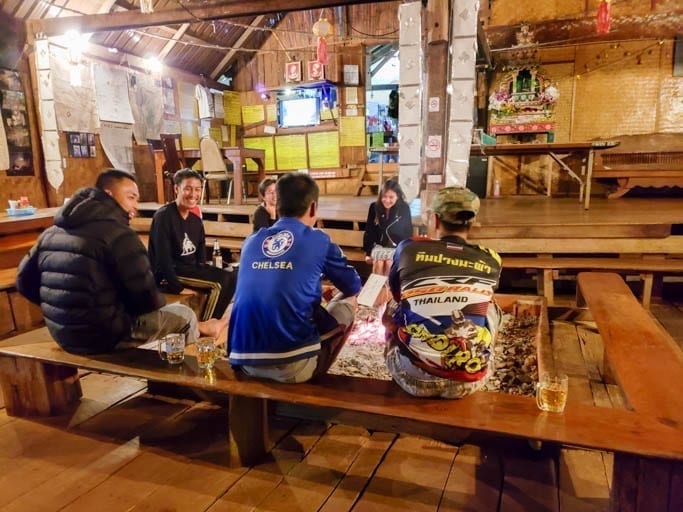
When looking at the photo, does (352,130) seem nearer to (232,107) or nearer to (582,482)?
(232,107)

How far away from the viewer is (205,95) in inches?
410

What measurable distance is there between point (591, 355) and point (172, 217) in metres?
3.56

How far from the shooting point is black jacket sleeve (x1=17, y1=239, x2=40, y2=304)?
96.8 inches

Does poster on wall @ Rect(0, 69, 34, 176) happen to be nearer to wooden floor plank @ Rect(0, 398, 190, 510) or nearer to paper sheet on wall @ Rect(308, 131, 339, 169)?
paper sheet on wall @ Rect(308, 131, 339, 169)

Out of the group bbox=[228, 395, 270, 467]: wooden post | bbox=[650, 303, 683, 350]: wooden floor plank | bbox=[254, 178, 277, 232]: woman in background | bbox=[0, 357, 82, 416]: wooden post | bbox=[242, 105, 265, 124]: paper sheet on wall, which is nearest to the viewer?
bbox=[228, 395, 270, 467]: wooden post

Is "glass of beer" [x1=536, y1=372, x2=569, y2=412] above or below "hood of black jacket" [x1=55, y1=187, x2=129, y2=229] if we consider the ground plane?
below

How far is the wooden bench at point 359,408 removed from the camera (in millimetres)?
1584

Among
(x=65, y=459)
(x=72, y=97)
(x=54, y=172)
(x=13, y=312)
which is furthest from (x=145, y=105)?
(x=65, y=459)

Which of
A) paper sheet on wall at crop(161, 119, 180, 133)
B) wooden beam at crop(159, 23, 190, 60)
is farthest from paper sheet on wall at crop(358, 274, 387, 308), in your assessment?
wooden beam at crop(159, 23, 190, 60)

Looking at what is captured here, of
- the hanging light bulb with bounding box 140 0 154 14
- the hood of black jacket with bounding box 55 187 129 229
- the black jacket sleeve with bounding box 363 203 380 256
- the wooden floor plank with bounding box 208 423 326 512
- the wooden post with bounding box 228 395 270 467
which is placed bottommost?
the wooden floor plank with bounding box 208 423 326 512

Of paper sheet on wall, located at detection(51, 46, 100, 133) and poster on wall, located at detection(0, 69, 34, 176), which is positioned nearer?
poster on wall, located at detection(0, 69, 34, 176)

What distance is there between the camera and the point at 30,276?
2498mm

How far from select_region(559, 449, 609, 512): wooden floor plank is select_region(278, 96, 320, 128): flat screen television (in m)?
9.52

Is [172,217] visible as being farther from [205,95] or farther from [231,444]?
[205,95]
